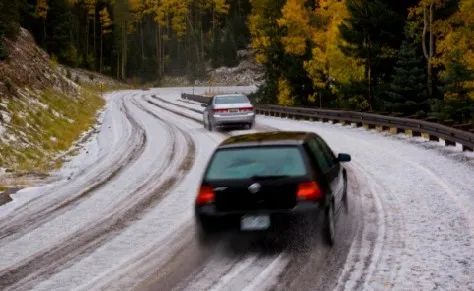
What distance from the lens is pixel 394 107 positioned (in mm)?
27375

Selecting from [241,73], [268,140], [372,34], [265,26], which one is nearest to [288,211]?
[268,140]

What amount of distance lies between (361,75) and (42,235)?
97.5 feet

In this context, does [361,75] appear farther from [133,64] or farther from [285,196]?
[133,64]

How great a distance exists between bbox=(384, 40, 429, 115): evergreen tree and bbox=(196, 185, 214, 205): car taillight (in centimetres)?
2137

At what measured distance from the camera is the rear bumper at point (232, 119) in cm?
2472

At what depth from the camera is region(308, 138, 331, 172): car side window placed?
7477 mm

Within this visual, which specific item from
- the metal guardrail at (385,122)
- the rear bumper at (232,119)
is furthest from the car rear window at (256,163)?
the rear bumper at (232,119)

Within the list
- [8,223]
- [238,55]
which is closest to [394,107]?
[8,223]

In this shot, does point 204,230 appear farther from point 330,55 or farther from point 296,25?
point 296,25

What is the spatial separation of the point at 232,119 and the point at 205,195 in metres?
17.9

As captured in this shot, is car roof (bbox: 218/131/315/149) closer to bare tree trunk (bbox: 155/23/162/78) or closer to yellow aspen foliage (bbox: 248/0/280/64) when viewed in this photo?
yellow aspen foliage (bbox: 248/0/280/64)

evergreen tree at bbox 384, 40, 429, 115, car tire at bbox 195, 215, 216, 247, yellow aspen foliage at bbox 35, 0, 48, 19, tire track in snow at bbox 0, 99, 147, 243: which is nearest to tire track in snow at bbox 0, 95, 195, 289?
tire track in snow at bbox 0, 99, 147, 243

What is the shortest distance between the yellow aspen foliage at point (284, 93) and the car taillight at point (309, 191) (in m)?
36.6

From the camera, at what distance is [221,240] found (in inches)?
282
